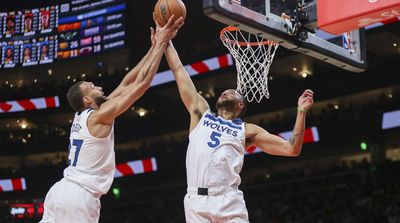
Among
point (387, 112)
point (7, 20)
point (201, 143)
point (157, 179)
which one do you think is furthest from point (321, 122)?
point (201, 143)

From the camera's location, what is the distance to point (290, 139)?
5305mm

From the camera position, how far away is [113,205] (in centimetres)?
2241

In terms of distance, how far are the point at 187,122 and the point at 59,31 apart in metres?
5.55

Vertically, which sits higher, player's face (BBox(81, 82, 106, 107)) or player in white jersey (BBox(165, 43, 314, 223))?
player's face (BBox(81, 82, 106, 107))

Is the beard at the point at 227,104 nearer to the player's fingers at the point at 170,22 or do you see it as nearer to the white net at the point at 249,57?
the player's fingers at the point at 170,22

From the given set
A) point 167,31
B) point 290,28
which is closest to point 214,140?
point 167,31

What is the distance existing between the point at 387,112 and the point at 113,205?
982 centimetres

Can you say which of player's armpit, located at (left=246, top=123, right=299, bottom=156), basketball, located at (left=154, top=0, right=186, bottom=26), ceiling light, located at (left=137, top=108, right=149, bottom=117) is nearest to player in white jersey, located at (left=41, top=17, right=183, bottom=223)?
basketball, located at (left=154, top=0, right=186, bottom=26)

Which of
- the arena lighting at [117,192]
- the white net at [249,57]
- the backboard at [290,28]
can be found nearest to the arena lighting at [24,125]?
the arena lighting at [117,192]

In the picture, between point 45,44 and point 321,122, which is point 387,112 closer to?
A: point 321,122

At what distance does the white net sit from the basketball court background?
8.33 m

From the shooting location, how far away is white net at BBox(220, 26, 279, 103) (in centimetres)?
725

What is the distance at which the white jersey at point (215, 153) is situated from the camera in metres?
5.10

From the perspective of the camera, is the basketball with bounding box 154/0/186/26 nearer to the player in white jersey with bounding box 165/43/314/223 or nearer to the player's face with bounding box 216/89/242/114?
the player in white jersey with bounding box 165/43/314/223
